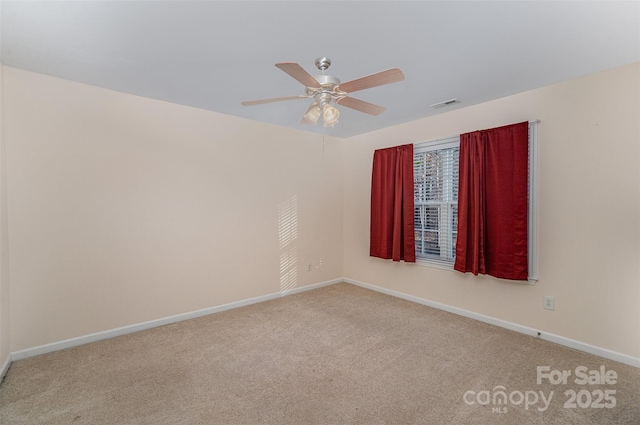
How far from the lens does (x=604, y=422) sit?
5.60 feet

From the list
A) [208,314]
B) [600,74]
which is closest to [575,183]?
[600,74]

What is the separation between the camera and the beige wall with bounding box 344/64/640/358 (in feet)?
7.67

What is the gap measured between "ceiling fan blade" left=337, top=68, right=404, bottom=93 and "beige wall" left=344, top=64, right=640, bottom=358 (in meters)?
2.02

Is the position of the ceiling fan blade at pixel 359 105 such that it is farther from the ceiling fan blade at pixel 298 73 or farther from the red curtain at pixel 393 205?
the red curtain at pixel 393 205

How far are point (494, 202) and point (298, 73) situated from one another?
2.58 meters

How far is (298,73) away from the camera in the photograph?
166cm

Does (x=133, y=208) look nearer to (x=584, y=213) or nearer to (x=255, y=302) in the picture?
(x=255, y=302)

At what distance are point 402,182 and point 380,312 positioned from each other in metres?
1.76

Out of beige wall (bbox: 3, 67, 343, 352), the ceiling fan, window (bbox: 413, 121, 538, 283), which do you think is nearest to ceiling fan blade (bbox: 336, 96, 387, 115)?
the ceiling fan

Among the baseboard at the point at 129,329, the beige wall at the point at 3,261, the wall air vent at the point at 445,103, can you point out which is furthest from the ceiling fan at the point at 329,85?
the baseboard at the point at 129,329

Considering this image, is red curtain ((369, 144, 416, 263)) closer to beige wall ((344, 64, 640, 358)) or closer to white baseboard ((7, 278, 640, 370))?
white baseboard ((7, 278, 640, 370))

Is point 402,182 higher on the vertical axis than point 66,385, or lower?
higher

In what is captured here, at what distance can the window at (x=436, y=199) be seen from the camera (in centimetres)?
355

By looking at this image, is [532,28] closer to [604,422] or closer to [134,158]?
[604,422]
